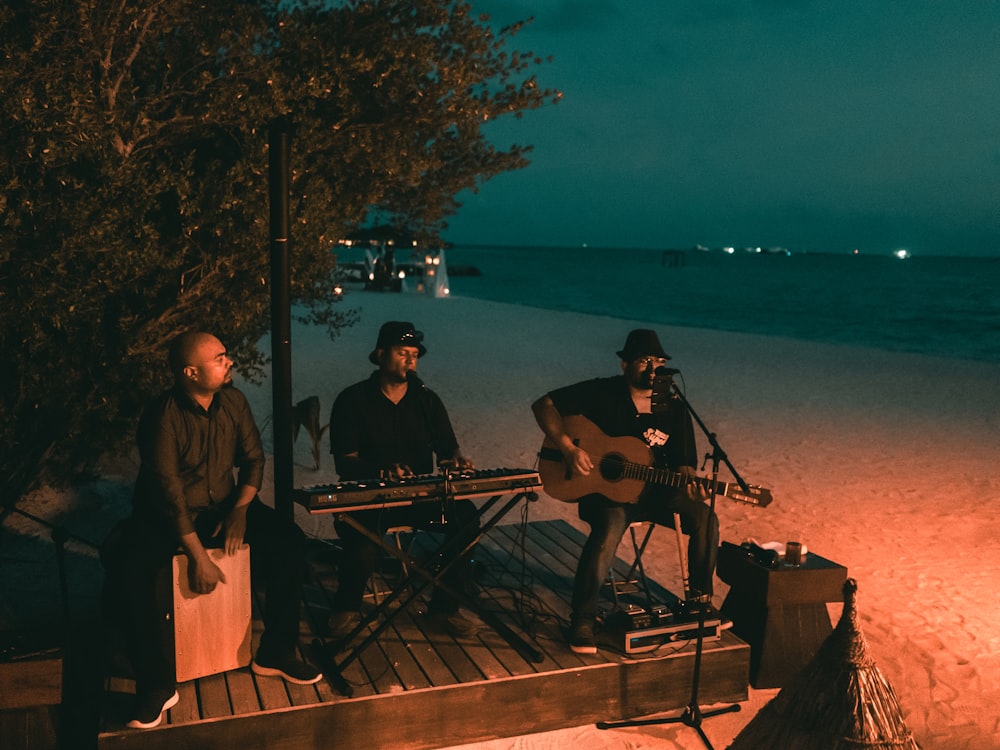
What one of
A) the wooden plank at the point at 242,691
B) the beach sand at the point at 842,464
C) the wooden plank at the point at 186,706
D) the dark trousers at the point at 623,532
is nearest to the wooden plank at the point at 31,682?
the wooden plank at the point at 186,706

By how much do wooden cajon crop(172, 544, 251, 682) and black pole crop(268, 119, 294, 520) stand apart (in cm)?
48

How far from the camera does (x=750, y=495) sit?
14.2 feet

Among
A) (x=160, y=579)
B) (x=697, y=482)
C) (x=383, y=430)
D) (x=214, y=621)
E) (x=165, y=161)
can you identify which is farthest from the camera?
(x=165, y=161)

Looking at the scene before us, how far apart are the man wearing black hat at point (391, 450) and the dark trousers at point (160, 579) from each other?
1.59ft

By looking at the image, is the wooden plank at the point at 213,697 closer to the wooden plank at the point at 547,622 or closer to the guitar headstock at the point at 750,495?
the wooden plank at the point at 547,622

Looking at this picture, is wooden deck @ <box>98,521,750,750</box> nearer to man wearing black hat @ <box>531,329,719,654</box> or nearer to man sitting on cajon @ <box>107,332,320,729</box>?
man sitting on cajon @ <box>107,332,320,729</box>

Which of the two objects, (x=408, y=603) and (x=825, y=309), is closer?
(x=408, y=603)

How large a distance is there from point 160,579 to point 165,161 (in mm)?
3308

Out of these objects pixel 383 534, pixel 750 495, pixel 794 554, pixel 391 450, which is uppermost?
pixel 391 450

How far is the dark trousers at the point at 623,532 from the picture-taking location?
4.57 m

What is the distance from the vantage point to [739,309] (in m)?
57.3

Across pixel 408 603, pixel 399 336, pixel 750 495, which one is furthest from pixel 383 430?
pixel 750 495

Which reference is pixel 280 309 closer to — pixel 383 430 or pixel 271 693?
pixel 383 430

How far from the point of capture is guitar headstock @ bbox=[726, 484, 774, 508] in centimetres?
431
